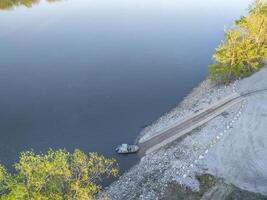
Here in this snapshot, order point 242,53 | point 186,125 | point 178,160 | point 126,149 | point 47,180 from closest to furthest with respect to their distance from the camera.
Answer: point 47,180 → point 178,160 → point 126,149 → point 186,125 → point 242,53

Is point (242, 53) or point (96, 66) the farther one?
point (96, 66)

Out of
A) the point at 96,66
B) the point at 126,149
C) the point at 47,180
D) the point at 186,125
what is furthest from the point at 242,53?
the point at 47,180

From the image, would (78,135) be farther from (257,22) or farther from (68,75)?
(257,22)

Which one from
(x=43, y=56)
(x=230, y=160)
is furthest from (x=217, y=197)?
(x=43, y=56)

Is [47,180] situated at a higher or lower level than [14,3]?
lower

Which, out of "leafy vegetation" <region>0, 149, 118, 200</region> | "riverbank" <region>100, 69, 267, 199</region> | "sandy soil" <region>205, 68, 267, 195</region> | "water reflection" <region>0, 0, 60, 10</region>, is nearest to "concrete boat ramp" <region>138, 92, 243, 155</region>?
"riverbank" <region>100, 69, 267, 199</region>

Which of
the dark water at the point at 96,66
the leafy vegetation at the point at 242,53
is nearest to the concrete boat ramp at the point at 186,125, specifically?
the dark water at the point at 96,66

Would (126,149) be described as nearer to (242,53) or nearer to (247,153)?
(247,153)
